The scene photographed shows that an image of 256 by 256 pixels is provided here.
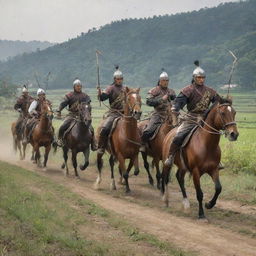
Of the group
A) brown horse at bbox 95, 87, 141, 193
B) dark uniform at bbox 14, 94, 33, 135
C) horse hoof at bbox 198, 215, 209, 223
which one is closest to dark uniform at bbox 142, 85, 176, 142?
brown horse at bbox 95, 87, 141, 193

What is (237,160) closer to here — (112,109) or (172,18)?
(112,109)

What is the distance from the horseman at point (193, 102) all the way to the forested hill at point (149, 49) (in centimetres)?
8679

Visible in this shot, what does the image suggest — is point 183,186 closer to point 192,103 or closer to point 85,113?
point 192,103

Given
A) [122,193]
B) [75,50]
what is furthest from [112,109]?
[75,50]

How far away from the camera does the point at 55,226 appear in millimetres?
8906

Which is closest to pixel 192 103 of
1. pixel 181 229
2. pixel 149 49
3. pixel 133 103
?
pixel 133 103

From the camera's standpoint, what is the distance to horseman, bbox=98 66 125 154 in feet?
50.4

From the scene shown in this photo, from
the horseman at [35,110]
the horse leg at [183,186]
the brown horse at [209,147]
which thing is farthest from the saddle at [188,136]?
the horseman at [35,110]

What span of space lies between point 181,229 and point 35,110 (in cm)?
1190

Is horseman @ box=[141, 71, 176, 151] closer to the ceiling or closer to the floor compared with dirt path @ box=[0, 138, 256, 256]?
closer to the ceiling

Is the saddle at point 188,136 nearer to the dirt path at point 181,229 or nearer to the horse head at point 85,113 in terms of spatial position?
the dirt path at point 181,229

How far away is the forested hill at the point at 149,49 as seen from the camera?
416ft

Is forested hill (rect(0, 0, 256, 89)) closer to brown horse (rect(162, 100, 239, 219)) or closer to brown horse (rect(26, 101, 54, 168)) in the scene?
brown horse (rect(26, 101, 54, 168))

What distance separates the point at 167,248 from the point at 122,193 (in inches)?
259
